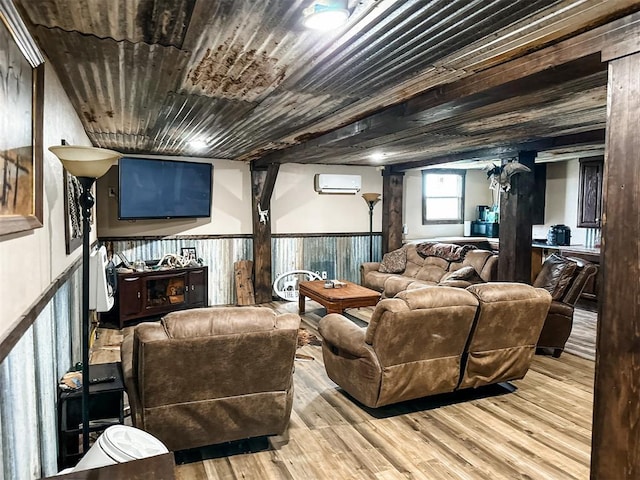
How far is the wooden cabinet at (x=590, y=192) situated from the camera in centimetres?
673

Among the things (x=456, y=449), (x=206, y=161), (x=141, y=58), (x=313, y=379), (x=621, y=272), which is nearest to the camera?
(x=621, y=272)

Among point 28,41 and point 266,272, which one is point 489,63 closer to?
point 28,41

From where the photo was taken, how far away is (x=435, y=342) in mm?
3053

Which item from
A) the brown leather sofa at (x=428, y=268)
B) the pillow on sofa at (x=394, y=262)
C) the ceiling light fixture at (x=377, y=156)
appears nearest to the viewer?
the brown leather sofa at (x=428, y=268)

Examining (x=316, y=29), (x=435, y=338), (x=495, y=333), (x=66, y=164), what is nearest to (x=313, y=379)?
(x=435, y=338)

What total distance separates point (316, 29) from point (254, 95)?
47.9 inches

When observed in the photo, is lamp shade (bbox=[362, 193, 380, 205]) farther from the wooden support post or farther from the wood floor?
the wood floor

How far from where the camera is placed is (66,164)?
2.03 m

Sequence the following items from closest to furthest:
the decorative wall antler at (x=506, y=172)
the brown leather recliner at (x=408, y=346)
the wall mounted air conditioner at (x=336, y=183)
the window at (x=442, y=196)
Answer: the brown leather recliner at (x=408, y=346) → the decorative wall antler at (x=506, y=172) → the wall mounted air conditioner at (x=336, y=183) → the window at (x=442, y=196)

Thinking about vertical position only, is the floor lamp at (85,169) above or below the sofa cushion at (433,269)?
above

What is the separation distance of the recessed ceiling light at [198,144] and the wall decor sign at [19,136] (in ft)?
10.2

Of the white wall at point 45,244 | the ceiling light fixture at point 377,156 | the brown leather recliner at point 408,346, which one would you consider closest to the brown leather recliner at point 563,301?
the brown leather recliner at point 408,346

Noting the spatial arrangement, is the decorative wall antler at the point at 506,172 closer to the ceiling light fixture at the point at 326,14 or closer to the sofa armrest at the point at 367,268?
the sofa armrest at the point at 367,268

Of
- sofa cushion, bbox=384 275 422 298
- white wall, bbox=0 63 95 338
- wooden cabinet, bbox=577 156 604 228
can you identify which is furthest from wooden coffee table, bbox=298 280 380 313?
wooden cabinet, bbox=577 156 604 228
